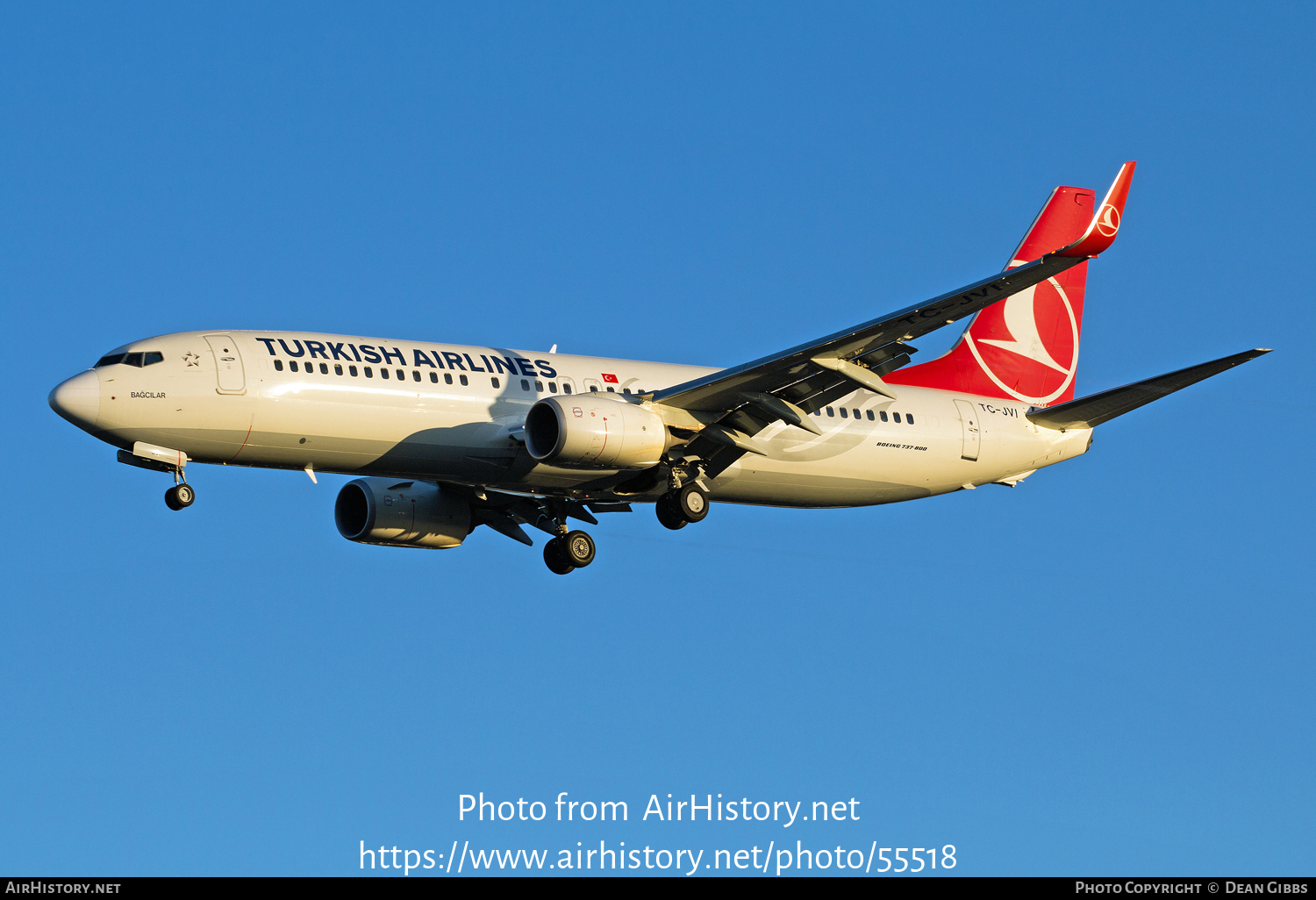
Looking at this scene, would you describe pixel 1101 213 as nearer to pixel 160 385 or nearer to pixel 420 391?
pixel 420 391

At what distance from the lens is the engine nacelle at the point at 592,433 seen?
122 ft

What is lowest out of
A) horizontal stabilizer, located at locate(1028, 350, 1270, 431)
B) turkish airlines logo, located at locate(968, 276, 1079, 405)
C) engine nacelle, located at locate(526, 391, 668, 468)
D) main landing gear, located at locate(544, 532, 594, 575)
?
engine nacelle, located at locate(526, 391, 668, 468)

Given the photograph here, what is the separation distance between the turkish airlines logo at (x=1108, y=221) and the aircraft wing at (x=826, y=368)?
0.02 m

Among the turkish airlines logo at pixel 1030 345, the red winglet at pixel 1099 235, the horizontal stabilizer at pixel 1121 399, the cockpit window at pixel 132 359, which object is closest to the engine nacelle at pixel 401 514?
the cockpit window at pixel 132 359

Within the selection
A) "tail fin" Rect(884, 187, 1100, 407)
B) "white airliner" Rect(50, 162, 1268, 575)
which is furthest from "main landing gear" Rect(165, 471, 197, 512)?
"tail fin" Rect(884, 187, 1100, 407)

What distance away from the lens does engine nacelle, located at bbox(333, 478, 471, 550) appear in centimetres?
4425

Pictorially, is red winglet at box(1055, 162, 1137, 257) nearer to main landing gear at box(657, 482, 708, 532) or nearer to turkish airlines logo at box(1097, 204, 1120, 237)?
turkish airlines logo at box(1097, 204, 1120, 237)

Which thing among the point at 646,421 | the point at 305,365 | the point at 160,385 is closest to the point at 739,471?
the point at 646,421

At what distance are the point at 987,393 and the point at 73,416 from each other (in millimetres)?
24007

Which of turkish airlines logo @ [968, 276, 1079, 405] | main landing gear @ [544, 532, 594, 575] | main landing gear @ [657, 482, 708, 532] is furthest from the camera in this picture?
turkish airlines logo @ [968, 276, 1079, 405]

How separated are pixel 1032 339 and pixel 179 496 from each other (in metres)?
24.5

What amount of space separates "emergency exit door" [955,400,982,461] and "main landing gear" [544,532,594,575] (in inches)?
394

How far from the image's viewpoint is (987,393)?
47.1 m
